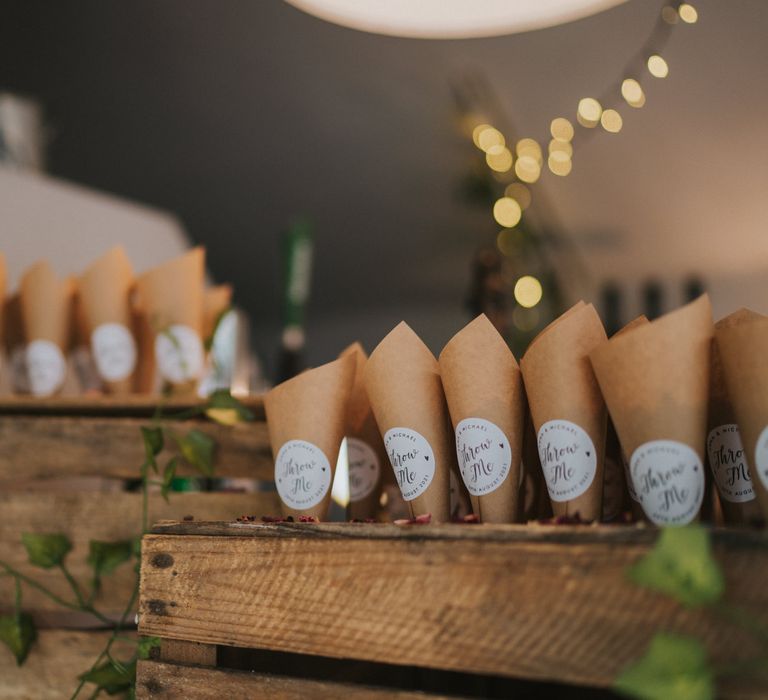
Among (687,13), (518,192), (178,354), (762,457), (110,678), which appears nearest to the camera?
(762,457)

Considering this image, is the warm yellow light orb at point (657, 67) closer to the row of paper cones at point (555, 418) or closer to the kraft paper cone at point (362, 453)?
the row of paper cones at point (555, 418)

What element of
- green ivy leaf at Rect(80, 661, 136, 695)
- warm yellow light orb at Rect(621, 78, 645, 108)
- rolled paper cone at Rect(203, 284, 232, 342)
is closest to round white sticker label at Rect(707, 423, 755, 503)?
warm yellow light orb at Rect(621, 78, 645, 108)

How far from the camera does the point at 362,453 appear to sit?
2.91ft

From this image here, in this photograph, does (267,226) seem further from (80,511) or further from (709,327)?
(709,327)

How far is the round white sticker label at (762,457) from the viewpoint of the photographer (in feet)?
1.93

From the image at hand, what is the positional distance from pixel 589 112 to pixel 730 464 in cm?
68

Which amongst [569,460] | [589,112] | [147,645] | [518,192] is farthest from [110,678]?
[518,192]

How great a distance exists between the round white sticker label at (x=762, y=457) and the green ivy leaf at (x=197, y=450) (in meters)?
0.67

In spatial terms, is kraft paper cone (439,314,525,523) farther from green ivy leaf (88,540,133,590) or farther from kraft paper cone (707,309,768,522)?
green ivy leaf (88,540,133,590)

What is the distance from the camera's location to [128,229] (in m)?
1.92

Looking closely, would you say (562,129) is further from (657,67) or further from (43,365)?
(43,365)

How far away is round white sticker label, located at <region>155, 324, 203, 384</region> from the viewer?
1.09 meters

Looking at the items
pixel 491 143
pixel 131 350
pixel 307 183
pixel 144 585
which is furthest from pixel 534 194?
pixel 144 585

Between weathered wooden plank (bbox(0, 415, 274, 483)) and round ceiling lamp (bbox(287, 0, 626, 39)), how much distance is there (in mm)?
573
